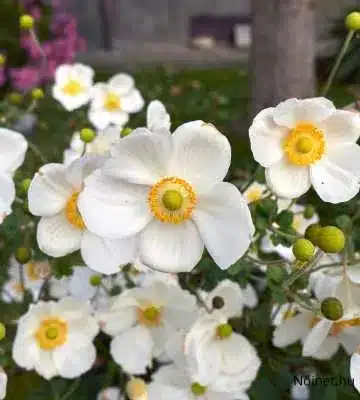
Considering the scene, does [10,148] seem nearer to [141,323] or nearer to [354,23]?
[141,323]

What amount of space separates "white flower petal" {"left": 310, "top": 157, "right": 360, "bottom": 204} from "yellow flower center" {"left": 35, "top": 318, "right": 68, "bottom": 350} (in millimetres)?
452

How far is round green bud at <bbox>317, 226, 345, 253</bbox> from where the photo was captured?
77 cm

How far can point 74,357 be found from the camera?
42.3 inches

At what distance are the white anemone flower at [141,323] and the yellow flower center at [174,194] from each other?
0.27m

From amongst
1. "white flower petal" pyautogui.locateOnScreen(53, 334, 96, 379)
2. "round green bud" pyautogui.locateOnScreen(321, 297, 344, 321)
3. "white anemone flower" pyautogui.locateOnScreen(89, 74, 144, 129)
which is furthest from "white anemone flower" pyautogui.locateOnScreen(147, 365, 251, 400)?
"white anemone flower" pyautogui.locateOnScreen(89, 74, 144, 129)

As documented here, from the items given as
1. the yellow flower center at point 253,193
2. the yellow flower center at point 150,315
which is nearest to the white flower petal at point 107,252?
the yellow flower center at point 150,315

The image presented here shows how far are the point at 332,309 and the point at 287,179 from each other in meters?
0.15

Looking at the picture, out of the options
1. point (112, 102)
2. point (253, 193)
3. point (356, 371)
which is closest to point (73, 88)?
point (112, 102)

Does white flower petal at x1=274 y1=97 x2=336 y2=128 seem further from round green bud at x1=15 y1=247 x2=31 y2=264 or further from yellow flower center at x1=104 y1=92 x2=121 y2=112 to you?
yellow flower center at x1=104 y1=92 x2=121 y2=112

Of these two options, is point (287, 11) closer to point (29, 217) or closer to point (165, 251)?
point (29, 217)

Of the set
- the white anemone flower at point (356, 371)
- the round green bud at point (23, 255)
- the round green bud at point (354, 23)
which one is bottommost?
the round green bud at point (23, 255)

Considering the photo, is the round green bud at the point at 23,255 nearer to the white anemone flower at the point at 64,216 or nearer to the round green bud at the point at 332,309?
the white anemone flower at the point at 64,216

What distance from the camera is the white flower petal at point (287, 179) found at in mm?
825

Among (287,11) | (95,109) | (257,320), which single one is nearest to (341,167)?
(257,320)
